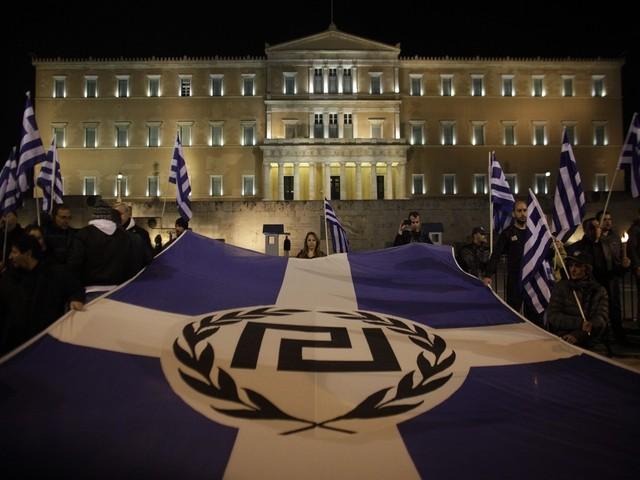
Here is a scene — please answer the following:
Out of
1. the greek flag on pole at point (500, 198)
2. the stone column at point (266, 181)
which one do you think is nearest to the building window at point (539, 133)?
the stone column at point (266, 181)

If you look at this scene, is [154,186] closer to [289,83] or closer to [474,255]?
[289,83]

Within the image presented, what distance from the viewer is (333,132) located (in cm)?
3925

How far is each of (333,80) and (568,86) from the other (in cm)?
1755

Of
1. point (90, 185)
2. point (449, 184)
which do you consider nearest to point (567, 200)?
point (449, 184)

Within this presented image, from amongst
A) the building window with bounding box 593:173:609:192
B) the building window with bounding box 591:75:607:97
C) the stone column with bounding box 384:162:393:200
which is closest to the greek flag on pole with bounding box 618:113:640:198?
the stone column with bounding box 384:162:393:200

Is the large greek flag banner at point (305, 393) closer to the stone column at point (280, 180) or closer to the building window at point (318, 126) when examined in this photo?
the stone column at point (280, 180)

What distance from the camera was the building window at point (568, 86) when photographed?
40.9 metres

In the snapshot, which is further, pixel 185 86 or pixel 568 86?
pixel 568 86

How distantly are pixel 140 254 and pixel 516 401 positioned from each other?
314 centimetres

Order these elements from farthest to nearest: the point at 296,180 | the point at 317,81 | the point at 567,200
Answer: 1. the point at 317,81
2. the point at 296,180
3. the point at 567,200

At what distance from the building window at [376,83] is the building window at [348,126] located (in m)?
2.44

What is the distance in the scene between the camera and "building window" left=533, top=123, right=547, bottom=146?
40438 mm

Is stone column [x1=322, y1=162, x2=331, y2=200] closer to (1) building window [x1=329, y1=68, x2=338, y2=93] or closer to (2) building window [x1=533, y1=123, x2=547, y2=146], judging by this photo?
(1) building window [x1=329, y1=68, x2=338, y2=93]

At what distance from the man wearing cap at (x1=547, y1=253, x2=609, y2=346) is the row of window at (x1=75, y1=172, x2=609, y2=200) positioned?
113 feet
